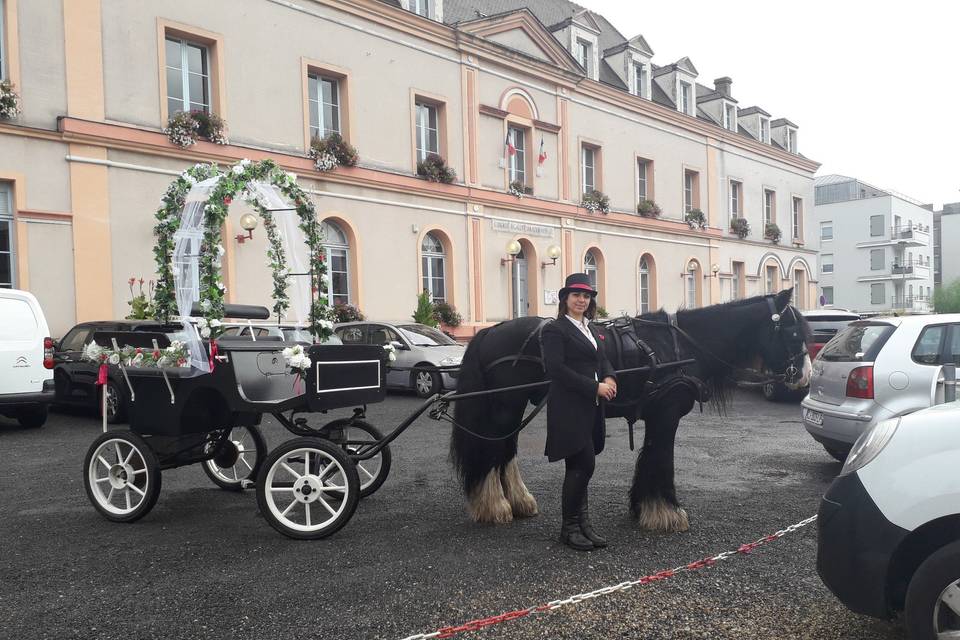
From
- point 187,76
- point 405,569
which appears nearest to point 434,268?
point 187,76

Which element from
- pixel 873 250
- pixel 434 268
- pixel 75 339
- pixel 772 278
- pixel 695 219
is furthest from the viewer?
pixel 873 250

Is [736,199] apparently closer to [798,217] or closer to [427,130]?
[798,217]

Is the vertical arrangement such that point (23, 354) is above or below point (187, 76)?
below

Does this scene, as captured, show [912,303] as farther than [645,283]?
Yes

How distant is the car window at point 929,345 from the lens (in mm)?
6711

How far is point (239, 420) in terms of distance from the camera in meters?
5.68

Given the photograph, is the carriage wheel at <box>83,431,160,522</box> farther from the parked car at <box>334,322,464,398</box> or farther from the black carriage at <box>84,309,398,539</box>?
the parked car at <box>334,322,464,398</box>

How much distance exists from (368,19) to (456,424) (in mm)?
15645

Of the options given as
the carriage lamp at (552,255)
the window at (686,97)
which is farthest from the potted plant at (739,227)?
the carriage lamp at (552,255)

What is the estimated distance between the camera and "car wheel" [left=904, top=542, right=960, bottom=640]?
275 cm

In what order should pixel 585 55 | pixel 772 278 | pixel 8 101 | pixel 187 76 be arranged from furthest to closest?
pixel 772 278
pixel 585 55
pixel 187 76
pixel 8 101

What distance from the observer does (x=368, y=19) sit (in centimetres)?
1836

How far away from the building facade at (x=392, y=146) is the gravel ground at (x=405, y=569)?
8.49 metres

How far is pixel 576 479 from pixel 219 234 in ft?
10.2
